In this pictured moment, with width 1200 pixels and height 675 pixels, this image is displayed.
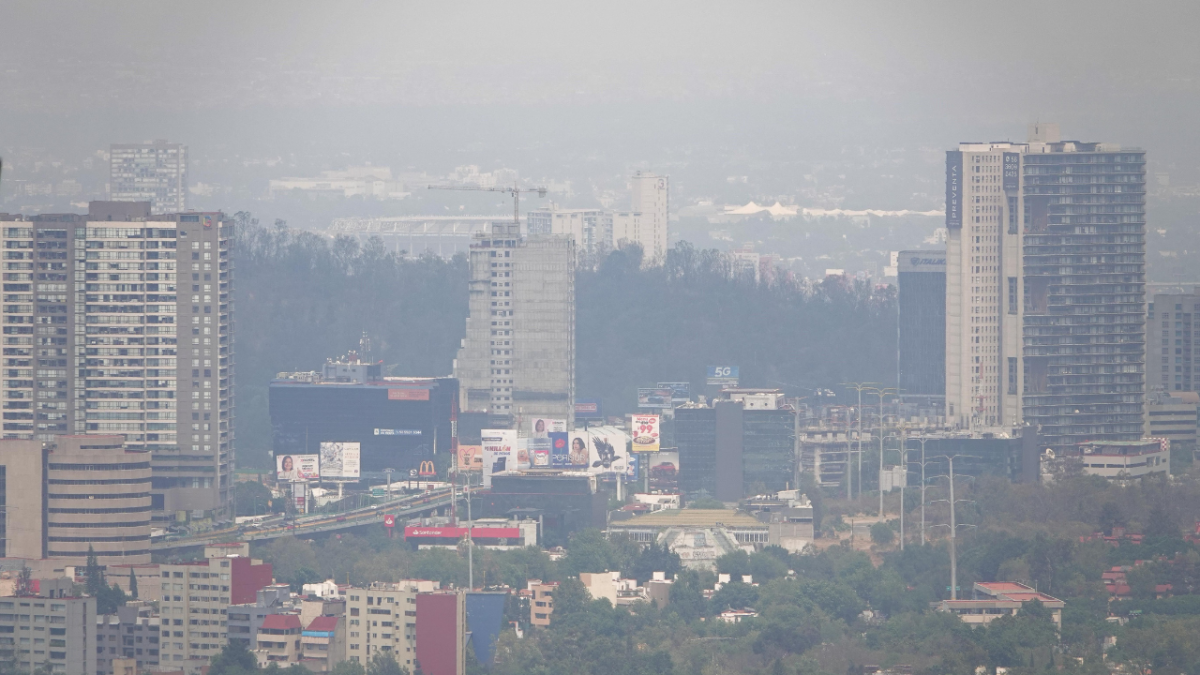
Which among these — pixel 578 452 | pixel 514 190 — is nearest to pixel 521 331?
pixel 578 452

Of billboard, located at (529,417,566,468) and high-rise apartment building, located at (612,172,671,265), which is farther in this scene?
high-rise apartment building, located at (612,172,671,265)

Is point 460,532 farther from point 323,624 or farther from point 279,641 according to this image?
point 279,641

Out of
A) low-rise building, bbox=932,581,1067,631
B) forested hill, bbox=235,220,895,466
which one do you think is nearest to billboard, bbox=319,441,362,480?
forested hill, bbox=235,220,895,466

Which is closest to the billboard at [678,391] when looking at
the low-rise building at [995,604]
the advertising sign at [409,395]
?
the advertising sign at [409,395]

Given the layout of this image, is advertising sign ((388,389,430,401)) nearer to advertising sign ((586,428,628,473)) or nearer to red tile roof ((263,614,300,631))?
advertising sign ((586,428,628,473))

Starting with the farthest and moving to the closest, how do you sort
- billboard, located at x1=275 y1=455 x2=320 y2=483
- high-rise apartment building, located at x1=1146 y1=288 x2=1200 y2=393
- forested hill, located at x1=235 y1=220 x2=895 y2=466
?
forested hill, located at x1=235 y1=220 x2=895 y2=466 → high-rise apartment building, located at x1=1146 y1=288 x2=1200 y2=393 → billboard, located at x1=275 y1=455 x2=320 y2=483

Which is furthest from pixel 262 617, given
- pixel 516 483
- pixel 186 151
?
pixel 186 151

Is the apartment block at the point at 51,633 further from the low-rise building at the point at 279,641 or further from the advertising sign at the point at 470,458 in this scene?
the advertising sign at the point at 470,458
